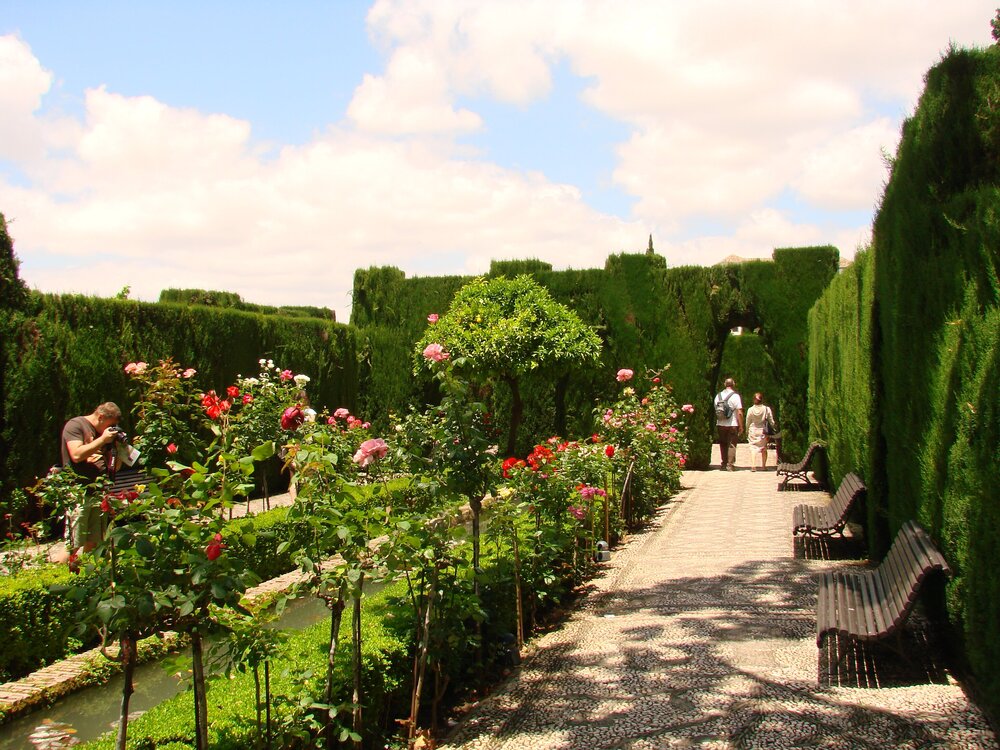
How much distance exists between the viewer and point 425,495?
4.67 metres

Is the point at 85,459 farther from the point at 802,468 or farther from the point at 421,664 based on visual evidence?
the point at 802,468

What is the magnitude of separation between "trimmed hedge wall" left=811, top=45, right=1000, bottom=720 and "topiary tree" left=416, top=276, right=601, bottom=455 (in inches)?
274

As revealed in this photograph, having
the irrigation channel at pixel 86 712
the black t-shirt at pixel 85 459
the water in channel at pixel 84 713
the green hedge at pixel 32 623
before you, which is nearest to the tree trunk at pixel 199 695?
the water in channel at pixel 84 713

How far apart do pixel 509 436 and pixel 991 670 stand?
12767 millimetres

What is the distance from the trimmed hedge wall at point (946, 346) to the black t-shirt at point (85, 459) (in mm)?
5802

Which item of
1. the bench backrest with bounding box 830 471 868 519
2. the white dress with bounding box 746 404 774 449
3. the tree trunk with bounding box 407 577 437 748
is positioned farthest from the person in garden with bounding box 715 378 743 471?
the tree trunk with bounding box 407 577 437 748

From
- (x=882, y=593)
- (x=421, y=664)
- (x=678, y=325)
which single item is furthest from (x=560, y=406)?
(x=421, y=664)

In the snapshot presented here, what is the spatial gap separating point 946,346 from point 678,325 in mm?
11691

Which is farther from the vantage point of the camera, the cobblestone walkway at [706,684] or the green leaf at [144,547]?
the cobblestone walkway at [706,684]

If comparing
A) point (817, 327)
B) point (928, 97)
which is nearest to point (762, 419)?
point (817, 327)

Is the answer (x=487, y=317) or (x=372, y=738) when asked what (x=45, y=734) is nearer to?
(x=372, y=738)

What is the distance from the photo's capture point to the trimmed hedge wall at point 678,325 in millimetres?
15711

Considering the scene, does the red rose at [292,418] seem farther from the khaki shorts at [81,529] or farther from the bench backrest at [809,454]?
the bench backrest at [809,454]

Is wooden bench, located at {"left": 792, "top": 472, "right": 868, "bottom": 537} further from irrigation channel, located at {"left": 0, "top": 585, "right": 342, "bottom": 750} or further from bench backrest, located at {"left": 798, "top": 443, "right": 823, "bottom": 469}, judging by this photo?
irrigation channel, located at {"left": 0, "top": 585, "right": 342, "bottom": 750}
